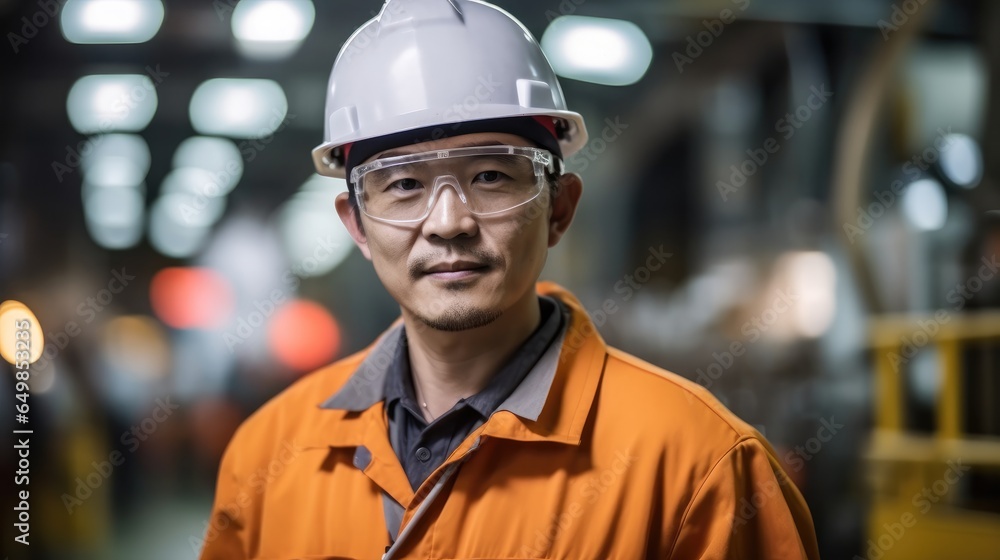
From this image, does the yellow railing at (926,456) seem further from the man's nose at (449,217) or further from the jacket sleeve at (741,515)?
the man's nose at (449,217)

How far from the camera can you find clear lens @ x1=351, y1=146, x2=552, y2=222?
154 cm

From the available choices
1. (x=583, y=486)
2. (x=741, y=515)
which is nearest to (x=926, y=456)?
(x=741, y=515)

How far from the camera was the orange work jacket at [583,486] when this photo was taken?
57.6 inches

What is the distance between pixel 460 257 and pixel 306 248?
2.70 m

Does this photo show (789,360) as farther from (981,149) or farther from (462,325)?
(462,325)

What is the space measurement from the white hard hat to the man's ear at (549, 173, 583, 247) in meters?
0.13

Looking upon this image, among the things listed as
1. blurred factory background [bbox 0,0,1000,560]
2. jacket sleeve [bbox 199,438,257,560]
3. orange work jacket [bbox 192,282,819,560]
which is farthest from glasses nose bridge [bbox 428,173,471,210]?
blurred factory background [bbox 0,0,1000,560]

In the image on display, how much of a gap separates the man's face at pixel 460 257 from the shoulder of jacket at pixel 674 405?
27cm

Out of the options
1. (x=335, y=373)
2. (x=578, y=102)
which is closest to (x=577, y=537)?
(x=335, y=373)

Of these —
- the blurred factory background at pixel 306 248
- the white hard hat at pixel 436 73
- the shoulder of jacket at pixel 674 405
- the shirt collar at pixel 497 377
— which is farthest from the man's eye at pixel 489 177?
the blurred factory background at pixel 306 248

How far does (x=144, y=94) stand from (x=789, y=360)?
3645 mm

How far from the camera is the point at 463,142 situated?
156 cm

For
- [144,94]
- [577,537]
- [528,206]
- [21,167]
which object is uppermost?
[144,94]

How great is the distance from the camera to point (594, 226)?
5371mm
